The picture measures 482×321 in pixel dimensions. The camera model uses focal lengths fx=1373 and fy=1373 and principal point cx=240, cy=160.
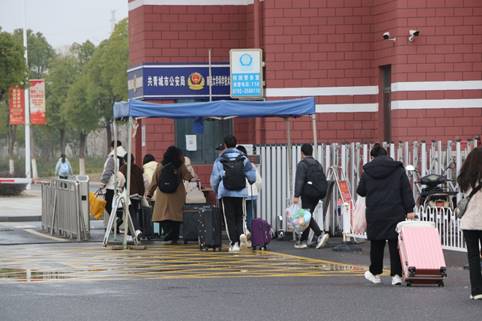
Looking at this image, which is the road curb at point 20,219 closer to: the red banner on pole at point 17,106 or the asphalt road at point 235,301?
the asphalt road at point 235,301

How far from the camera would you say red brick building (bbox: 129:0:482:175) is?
2839 cm

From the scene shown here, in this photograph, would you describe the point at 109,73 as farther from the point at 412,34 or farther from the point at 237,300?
the point at 237,300

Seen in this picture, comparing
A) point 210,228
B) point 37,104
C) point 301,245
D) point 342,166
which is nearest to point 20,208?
point 342,166

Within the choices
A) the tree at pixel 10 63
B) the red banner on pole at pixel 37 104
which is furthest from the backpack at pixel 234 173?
the red banner on pole at pixel 37 104

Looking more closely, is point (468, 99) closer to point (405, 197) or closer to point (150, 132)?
point (150, 132)

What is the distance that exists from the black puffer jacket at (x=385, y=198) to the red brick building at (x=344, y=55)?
38.1 ft

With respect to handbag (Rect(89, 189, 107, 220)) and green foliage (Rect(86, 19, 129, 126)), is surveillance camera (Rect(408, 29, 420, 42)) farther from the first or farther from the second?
green foliage (Rect(86, 19, 129, 126))

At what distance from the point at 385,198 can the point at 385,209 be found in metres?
0.14

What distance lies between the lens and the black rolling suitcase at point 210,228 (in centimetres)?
2239

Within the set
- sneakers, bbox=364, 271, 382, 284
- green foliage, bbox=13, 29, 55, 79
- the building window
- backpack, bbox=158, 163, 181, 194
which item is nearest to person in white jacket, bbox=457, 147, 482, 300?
sneakers, bbox=364, 271, 382, 284

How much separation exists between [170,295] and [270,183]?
10.9m

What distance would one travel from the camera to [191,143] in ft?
107

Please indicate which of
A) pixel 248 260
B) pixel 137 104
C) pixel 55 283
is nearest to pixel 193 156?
pixel 137 104

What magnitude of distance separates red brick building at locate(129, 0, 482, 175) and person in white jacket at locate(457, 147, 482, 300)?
511 inches
